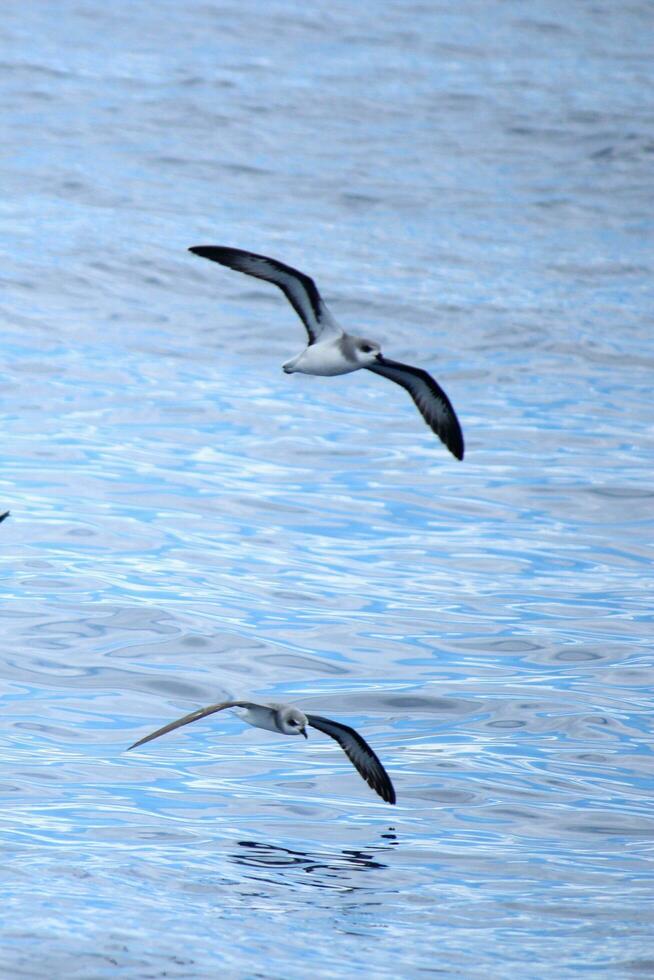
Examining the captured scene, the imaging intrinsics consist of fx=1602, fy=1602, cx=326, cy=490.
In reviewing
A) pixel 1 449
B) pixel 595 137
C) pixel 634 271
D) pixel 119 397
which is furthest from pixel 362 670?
pixel 595 137

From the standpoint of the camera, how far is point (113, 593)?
16484mm

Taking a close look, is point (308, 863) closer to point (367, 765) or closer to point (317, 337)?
point (367, 765)

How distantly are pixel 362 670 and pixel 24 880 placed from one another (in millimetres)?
5474

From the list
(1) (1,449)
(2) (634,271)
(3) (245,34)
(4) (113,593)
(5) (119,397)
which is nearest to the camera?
(4) (113,593)

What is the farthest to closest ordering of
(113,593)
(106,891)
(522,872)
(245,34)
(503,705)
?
(245,34) < (113,593) < (503,705) < (522,872) < (106,891)

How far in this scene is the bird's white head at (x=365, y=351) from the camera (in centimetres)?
1209

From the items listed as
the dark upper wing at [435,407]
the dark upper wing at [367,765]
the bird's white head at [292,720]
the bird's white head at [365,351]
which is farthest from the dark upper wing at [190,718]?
the dark upper wing at [435,407]

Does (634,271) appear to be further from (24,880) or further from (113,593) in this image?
(24,880)

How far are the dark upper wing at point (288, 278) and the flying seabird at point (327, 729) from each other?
299cm

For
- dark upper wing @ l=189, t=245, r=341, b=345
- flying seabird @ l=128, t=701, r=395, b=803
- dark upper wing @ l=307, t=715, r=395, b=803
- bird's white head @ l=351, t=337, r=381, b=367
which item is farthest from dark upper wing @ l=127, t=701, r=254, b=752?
dark upper wing @ l=189, t=245, r=341, b=345

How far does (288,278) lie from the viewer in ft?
39.9

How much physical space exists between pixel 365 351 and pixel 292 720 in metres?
2.86

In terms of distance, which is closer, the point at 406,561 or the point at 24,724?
the point at 24,724

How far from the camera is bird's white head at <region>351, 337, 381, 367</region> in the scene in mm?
12094
